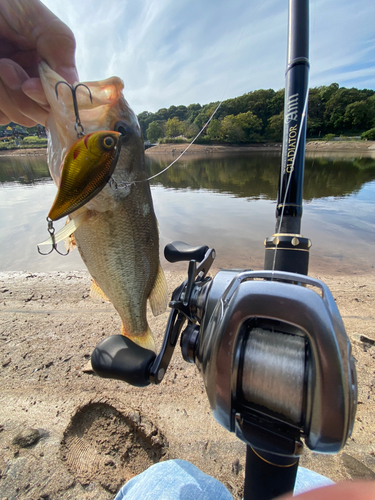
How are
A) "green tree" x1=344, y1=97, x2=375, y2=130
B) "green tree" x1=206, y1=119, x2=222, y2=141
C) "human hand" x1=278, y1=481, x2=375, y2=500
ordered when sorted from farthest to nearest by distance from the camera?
"green tree" x1=344, y1=97, x2=375, y2=130
"green tree" x1=206, y1=119, x2=222, y2=141
"human hand" x1=278, y1=481, x2=375, y2=500

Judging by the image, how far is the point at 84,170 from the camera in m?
1.06

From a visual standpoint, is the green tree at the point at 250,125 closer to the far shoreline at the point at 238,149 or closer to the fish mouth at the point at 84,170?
the far shoreline at the point at 238,149

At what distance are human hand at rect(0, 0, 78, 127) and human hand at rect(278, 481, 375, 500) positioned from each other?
1829 millimetres

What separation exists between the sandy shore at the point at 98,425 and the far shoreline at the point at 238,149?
44.5 meters

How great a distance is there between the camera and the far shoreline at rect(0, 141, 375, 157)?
144 ft

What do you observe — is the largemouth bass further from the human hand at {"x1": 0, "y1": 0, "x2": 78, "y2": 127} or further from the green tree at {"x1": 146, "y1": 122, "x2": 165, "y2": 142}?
the green tree at {"x1": 146, "y1": 122, "x2": 165, "y2": 142}

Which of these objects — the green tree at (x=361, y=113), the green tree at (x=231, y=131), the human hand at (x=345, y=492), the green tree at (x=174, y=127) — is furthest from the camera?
the green tree at (x=174, y=127)

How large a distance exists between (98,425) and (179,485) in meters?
0.99

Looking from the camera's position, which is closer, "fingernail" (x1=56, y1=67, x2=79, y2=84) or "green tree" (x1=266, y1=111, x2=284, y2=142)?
"fingernail" (x1=56, y1=67, x2=79, y2=84)

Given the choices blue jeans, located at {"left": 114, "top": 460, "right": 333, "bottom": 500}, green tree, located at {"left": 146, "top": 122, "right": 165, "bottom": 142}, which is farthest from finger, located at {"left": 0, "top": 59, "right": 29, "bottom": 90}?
green tree, located at {"left": 146, "top": 122, "right": 165, "bottom": 142}

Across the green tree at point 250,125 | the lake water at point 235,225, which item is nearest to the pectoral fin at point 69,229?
the lake water at point 235,225

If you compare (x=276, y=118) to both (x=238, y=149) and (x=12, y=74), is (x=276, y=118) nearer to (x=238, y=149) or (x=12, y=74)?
(x=238, y=149)

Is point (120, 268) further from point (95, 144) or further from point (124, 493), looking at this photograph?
point (124, 493)

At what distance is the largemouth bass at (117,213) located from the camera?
4.45 feet
